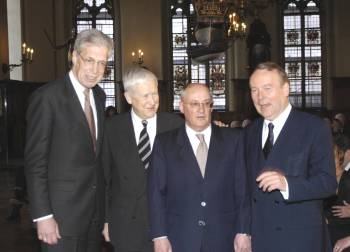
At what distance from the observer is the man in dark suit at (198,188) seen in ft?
10.3

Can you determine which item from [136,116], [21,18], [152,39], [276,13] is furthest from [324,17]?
→ [136,116]

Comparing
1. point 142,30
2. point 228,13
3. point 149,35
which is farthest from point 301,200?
point 142,30

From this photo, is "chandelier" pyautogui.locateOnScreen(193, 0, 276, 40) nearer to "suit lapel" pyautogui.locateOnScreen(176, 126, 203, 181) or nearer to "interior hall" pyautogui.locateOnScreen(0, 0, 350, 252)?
"interior hall" pyautogui.locateOnScreen(0, 0, 350, 252)

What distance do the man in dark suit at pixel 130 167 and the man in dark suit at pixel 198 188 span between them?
0.89ft

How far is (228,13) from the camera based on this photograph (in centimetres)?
1154

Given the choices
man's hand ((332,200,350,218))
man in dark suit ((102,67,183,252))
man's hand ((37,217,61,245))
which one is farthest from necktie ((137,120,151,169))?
man's hand ((332,200,350,218))

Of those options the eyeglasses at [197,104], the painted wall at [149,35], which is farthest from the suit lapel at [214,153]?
the painted wall at [149,35]

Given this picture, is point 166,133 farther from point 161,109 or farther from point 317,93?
point 317,93

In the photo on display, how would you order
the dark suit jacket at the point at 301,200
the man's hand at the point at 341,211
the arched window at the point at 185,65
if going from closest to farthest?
1. the dark suit jacket at the point at 301,200
2. the man's hand at the point at 341,211
3. the arched window at the point at 185,65

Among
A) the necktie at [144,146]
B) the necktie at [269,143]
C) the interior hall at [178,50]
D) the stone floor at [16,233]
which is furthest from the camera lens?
the interior hall at [178,50]

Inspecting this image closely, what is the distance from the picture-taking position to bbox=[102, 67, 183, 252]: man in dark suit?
3.44 m

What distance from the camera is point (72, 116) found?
10.3ft

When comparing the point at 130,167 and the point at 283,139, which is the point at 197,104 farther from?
the point at 130,167

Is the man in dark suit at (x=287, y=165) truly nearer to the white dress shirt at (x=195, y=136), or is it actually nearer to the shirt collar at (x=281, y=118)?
the shirt collar at (x=281, y=118)
